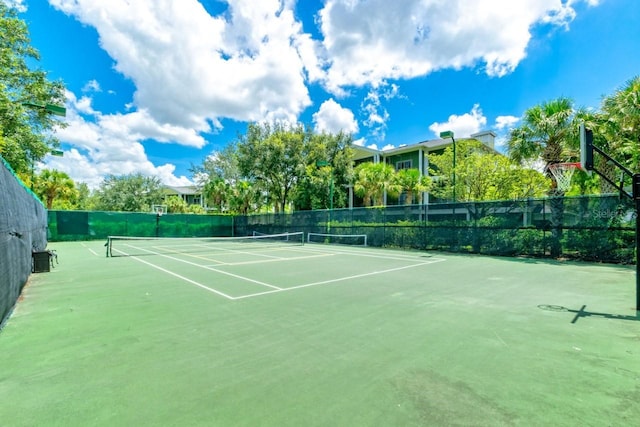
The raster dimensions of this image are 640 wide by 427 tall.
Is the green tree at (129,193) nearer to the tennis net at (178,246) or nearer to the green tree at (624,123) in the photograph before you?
the tennis net at (178,246)

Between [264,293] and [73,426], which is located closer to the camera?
[73,426]

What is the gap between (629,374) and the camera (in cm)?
291

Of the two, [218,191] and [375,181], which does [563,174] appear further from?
[218,191]

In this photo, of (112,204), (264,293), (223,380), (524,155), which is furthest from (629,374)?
(112,204)

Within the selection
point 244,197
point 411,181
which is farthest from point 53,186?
point 411,181

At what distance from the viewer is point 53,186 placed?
27906 mm

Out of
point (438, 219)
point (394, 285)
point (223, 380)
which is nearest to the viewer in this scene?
point (223, 380)

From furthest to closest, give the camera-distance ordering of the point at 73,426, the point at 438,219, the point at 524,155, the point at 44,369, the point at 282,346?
the point at 438,219 < the point at 524,155 < the point at 282,346 < the point at 44,369 < the point at 73,426

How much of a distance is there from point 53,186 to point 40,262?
82.4 feet

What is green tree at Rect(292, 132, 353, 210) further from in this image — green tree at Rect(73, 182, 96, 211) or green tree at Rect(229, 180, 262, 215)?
green tree at Rect(73, 182, 96, 211)

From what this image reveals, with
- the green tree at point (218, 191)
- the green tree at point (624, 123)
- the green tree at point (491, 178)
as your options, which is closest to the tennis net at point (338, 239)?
the green tree at point (491, 178)

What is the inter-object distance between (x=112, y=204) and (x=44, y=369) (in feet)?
174

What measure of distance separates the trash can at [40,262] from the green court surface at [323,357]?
138 inches

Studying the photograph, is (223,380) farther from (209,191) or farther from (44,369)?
(209,191)
